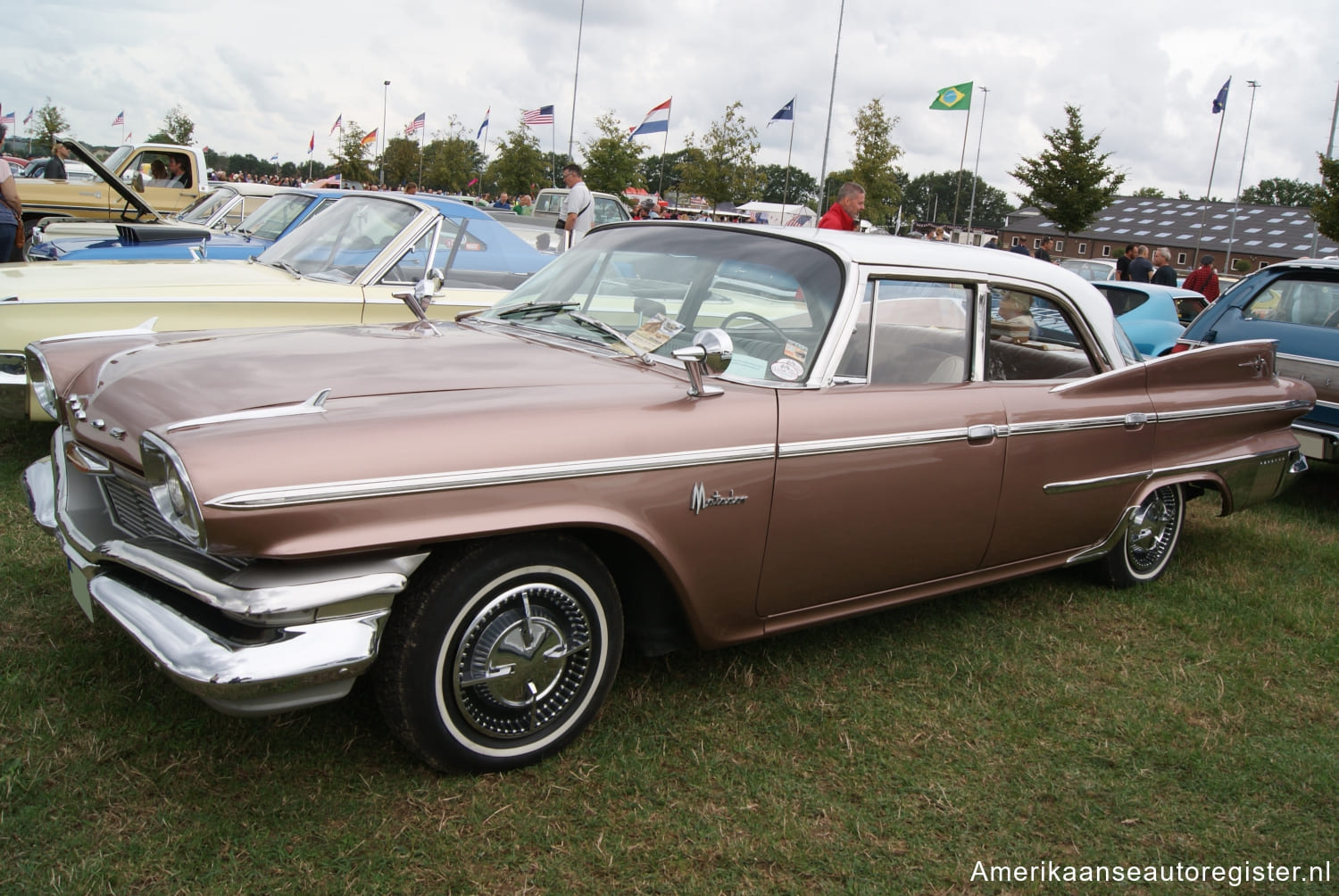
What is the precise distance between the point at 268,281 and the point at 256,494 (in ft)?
12.6

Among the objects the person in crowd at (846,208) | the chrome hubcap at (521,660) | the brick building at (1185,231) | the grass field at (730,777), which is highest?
the brick building at (1185,231)

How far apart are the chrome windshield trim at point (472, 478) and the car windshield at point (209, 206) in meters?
8.65

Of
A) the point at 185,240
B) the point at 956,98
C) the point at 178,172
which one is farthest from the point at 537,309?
the point at 956,98

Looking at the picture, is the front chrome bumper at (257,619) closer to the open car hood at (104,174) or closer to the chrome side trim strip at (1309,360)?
the open car hood at (104,174)

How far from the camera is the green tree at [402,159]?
47031 mm

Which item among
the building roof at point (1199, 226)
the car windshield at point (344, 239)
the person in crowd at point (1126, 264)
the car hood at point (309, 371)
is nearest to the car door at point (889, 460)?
the car hood at point (309, 371)

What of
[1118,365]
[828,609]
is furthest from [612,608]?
[1118,365]

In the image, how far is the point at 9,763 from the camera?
2469mm

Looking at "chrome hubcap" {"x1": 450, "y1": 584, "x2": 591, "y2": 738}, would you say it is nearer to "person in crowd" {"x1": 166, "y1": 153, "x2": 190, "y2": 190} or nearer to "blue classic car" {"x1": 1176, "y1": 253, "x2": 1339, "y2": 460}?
"blue classic car" {"x1": 1176, "y1": 253, "x2": 1339, "y2": 460}

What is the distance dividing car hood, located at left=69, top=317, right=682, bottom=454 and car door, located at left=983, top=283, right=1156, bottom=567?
140 cm

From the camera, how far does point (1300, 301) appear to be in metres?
6.33

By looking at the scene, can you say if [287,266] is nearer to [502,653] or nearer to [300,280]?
[300,280]

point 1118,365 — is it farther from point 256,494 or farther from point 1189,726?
point 256,494

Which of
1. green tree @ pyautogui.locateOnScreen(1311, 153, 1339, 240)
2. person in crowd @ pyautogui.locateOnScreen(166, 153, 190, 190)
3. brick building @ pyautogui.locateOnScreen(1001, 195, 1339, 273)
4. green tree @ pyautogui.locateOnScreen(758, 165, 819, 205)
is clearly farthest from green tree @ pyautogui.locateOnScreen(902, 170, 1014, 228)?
person in crowd @ pyautogui.locateOnScreen(166, 153, 190, 190)
